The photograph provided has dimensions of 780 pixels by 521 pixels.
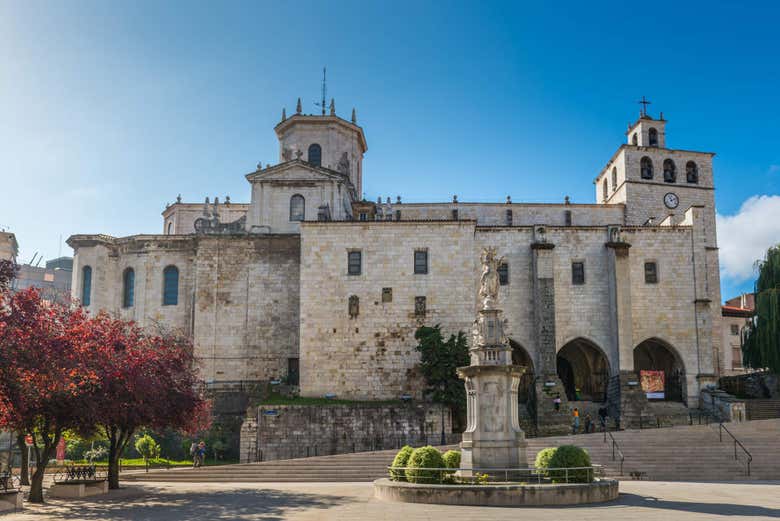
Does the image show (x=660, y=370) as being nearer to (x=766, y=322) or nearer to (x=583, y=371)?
(x=583, y=371)

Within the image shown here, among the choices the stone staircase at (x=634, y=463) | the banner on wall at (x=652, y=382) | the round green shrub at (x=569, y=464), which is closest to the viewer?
the round green shrub at (x=569, y=464)

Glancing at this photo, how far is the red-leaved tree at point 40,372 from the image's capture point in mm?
20359

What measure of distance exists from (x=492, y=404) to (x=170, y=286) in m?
30.1

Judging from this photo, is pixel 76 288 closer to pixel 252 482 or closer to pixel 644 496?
pixel 252 482

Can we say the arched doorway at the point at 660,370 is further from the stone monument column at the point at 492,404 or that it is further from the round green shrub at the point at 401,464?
the round green shrub at the point at 401,464

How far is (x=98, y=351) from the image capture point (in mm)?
23578

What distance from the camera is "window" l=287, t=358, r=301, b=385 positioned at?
44.4m

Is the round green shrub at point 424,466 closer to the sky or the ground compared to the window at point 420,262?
closer to the ground

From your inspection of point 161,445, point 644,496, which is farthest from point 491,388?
point 161,445

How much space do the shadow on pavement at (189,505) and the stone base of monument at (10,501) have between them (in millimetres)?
587

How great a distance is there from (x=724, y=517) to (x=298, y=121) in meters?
39.5

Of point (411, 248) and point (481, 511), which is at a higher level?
point (411, 248)

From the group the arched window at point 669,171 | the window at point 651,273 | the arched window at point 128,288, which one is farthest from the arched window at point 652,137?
the arched window at point 128,288

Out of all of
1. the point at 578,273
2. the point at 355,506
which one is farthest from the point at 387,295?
the point at 355,506
